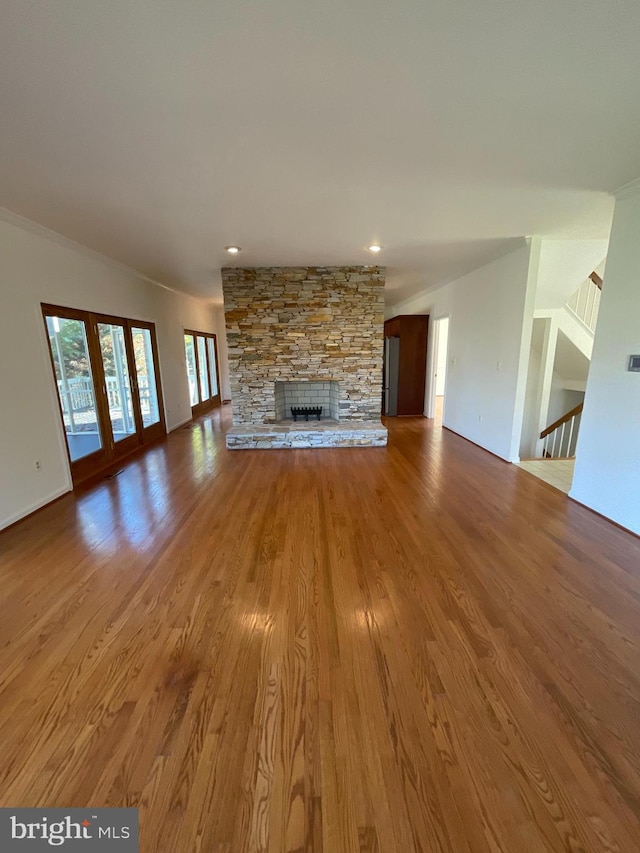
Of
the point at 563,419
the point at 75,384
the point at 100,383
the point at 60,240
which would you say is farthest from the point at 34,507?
the point at 563,419

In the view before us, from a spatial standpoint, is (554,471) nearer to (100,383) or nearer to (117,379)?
(100,383)

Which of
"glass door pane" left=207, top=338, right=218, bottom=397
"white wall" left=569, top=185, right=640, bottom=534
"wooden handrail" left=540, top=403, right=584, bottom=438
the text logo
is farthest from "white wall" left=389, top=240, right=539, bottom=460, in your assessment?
"glass door pane" left=207, top=338, right=218, bottom=397

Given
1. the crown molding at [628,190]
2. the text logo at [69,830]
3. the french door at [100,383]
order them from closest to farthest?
1. the text logo at [69,830]
2. the crown molding at [628,190]
3. the french door at [100,383]

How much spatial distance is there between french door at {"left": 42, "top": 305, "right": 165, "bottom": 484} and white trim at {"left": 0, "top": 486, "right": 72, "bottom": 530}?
244 mm

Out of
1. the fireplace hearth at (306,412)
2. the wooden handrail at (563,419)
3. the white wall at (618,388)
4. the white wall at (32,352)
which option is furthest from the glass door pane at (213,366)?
the white wall at (618,388)

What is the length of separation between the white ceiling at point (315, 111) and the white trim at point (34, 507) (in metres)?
A: 2.58

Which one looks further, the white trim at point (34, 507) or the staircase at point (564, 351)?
the staircase at point (564, 351)

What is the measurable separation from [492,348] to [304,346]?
107 inches

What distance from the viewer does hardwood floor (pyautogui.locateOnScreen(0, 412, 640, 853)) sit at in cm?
107

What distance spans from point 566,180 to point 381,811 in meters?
3.73

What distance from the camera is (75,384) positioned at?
3859 millimetres

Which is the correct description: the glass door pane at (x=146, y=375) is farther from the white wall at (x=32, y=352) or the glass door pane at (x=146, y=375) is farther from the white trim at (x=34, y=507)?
the white trim at (x=34, y=507)

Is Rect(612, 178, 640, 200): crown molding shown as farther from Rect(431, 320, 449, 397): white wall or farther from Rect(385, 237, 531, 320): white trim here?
Rect(431, 320, 449, 397): white wall

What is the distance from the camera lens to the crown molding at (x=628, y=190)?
2.49m
